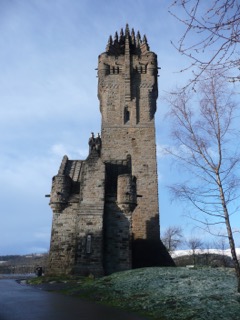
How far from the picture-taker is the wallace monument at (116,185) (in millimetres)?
18672

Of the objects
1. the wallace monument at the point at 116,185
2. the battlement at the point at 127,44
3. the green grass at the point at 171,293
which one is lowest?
the green grass at the point at 171,293

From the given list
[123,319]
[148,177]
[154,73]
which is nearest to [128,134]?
[148,177]

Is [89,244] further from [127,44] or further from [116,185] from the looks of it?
[127,44]

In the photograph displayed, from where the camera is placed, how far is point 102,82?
3219 cm

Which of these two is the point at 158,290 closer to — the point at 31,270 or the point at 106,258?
the point at 106,258

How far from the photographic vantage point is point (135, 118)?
101 ft

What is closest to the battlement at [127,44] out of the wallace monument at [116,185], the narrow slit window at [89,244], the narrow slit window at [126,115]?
the wallace monument at [116,185]

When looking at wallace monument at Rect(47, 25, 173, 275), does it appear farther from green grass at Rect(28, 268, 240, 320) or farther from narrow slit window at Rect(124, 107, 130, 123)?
green grass at Rect(28, 268, 240, 320)

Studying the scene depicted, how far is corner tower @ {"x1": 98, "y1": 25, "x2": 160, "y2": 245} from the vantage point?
91.2 feet

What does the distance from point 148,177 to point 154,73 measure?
11.3 meters

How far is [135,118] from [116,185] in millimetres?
10880

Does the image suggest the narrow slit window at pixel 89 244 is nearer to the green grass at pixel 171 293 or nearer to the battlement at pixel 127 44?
the green grass at pixel 171 293

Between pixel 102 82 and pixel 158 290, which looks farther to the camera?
pixel 102 82

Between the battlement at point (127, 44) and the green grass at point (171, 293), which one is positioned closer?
the green grass at point (171, 293)
